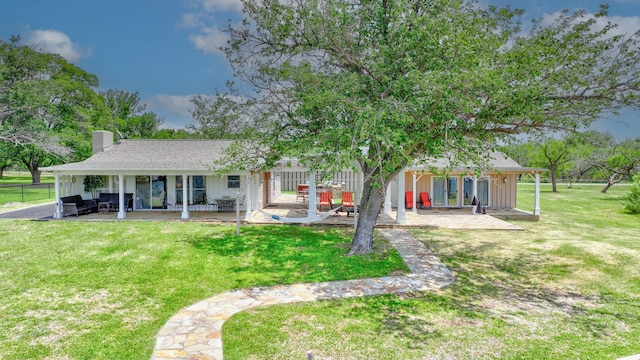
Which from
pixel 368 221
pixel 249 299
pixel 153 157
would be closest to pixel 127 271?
pixel 249 299

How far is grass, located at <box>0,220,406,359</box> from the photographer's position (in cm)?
484

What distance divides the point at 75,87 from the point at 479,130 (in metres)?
36.1

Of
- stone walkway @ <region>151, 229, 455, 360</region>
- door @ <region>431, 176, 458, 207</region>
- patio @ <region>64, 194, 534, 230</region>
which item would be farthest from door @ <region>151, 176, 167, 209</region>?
door @ <region>431, 176, 458, 207</region>

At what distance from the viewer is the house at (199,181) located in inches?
555

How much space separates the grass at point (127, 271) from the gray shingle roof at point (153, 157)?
2.51 m

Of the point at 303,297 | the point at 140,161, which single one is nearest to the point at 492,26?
the point at 303,297

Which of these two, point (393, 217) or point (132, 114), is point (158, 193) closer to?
point (393, 217)

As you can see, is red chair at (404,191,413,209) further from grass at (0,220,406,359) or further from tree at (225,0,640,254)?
tree at (225,0,640,254)

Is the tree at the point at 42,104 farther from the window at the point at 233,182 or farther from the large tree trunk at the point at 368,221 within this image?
the large tree trunk at the point at 368,221

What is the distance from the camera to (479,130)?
8438 millimetres

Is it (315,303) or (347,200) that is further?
(347,200)

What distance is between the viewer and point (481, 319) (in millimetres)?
5445

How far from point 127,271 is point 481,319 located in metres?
7.11

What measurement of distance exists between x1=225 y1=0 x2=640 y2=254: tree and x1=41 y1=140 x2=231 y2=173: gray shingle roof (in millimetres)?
5510
